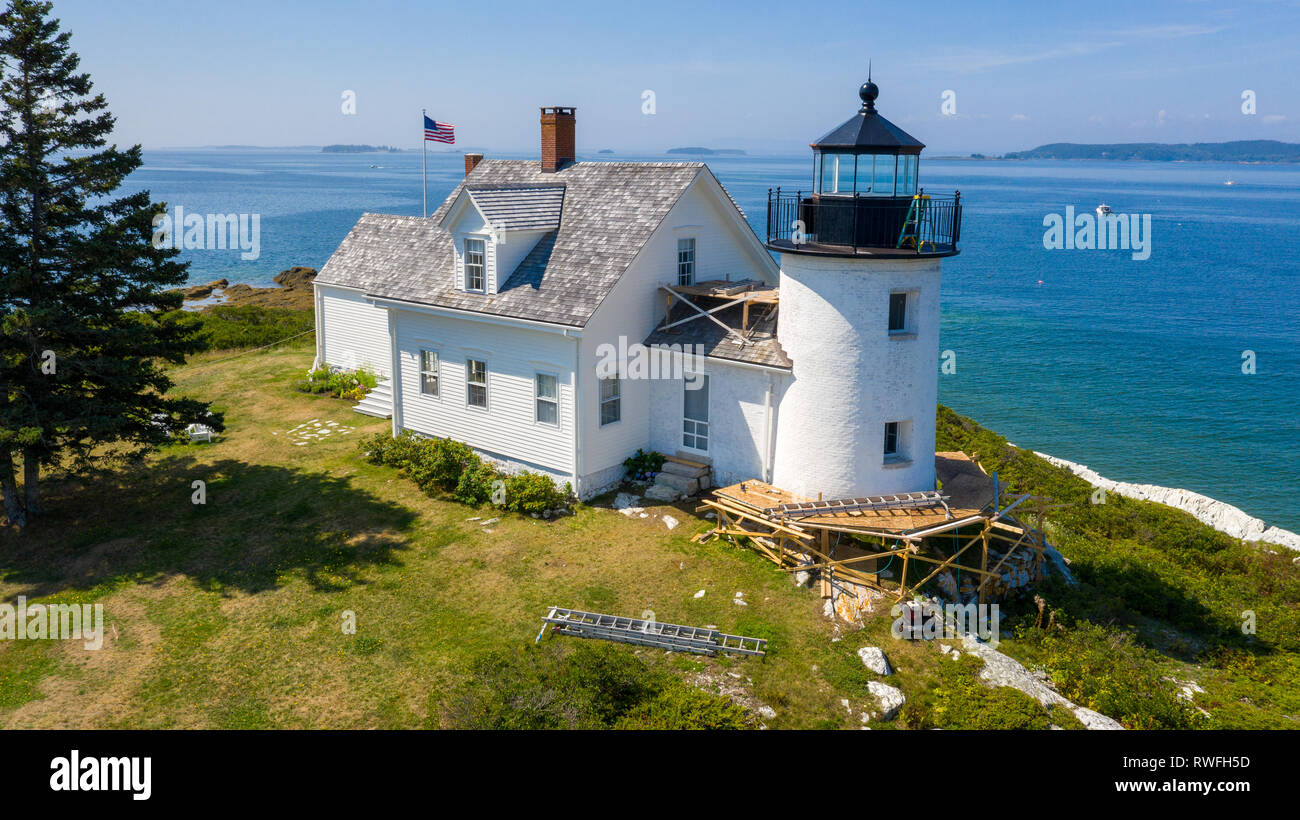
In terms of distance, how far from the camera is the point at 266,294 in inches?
2398

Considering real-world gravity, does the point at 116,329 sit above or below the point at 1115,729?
above

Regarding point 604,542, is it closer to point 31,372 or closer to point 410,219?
point 31,372

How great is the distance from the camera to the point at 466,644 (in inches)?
604

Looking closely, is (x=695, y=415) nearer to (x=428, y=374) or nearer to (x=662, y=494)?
(x=662, y=494)

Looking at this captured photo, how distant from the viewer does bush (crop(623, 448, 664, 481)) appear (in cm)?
2155

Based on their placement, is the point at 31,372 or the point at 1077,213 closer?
the point at 31,372

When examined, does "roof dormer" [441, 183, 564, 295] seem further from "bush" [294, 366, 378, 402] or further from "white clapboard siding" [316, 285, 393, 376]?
"bush" [294, 366, 378, 402]

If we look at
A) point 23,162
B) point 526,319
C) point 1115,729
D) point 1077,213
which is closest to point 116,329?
point 23,162

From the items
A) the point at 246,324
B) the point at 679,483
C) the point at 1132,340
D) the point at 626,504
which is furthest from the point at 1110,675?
the point at 1132,340

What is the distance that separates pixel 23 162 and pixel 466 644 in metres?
13.2

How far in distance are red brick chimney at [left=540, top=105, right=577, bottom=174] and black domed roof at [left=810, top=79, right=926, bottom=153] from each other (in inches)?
372

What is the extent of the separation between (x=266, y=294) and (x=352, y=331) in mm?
35366

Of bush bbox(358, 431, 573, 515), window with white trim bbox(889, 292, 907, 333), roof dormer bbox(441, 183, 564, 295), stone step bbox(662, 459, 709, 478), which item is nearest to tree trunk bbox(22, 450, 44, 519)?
bush bbox(358, 431, 573, 515)

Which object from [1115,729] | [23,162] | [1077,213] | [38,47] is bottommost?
[1115,729]
